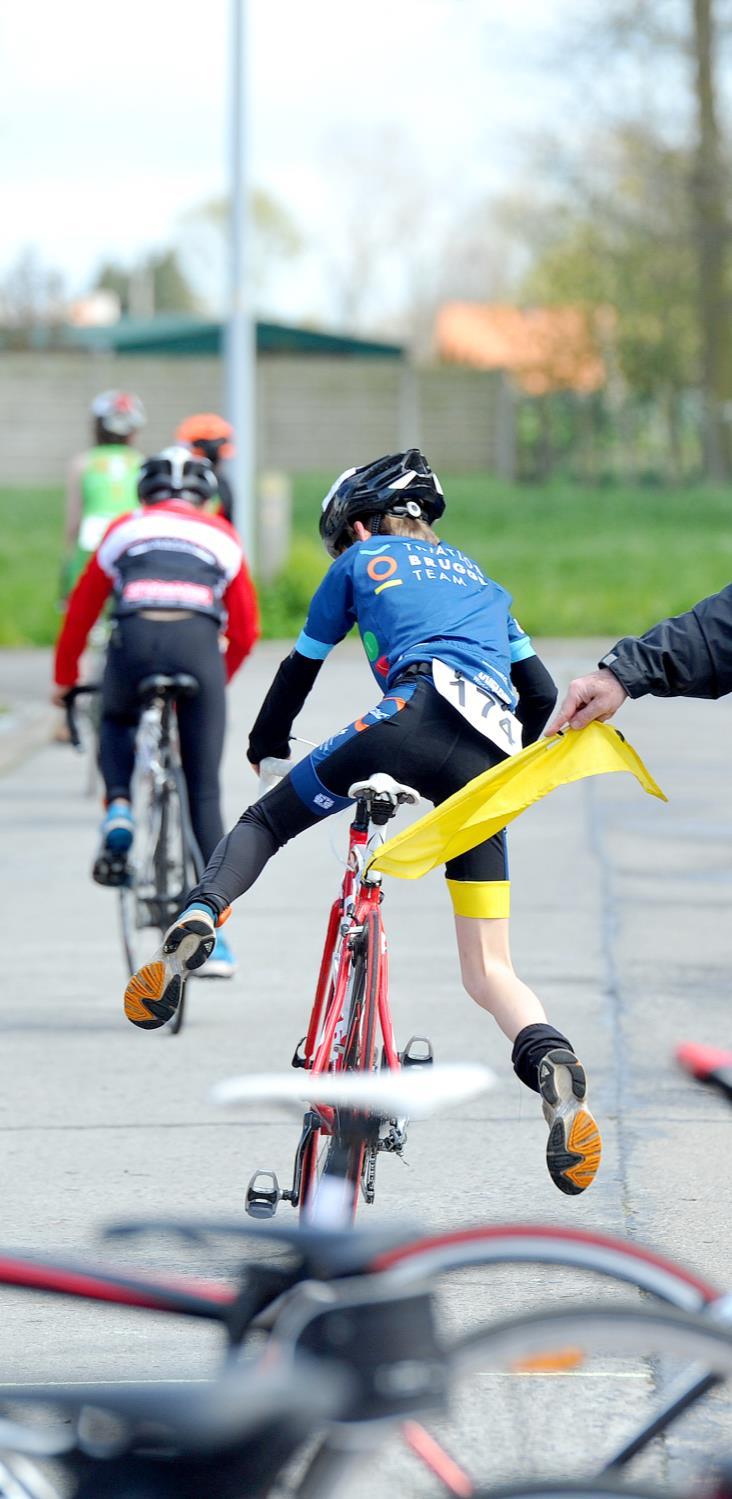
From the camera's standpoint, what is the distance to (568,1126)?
435cm

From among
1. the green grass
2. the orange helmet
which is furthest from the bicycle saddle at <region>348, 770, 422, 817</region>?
the green grass

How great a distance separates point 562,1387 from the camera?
3.72m

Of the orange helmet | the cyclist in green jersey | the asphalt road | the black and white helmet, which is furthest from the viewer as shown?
the cyclist in green jersey

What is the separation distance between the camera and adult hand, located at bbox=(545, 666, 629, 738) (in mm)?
4324

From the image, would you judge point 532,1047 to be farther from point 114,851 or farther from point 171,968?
point 114,851

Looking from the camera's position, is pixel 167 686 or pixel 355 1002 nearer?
pixel 355 1002

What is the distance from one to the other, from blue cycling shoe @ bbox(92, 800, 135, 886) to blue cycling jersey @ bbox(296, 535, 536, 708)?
2607 millimetres

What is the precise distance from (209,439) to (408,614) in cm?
544

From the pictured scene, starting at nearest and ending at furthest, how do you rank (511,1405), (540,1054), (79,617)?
(511,1405) < (540,1054) < (79,617)

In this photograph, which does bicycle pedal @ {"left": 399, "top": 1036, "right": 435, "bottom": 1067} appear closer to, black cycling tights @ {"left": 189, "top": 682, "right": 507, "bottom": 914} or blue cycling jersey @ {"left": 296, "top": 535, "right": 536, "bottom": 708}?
black cycling tights @ {"left": 189, "top": 682, "right": 507, "bottom": 914}

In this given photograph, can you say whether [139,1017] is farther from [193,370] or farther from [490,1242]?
[193,370]

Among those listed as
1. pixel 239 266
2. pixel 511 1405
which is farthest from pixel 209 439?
pixel 239 266

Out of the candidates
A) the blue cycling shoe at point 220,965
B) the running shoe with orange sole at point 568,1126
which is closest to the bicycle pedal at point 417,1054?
the running shoe with orange sole at point 568,1126

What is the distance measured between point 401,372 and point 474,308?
49.9 meters
